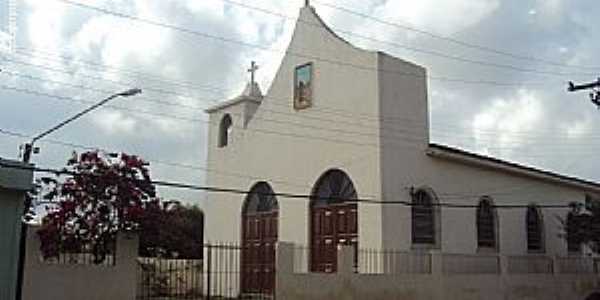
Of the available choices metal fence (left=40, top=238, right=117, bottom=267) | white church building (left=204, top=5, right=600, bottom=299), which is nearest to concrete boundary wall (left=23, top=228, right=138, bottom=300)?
metal fence (left=40, top=238, right=117, bottom=267)

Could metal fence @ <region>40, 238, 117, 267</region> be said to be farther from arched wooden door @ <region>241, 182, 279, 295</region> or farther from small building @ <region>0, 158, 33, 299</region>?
arched wooden door @ <region>241, 182, 279, 295</region>

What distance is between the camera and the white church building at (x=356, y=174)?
72.9ft

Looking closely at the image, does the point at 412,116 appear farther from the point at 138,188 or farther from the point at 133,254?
the point at 133,254

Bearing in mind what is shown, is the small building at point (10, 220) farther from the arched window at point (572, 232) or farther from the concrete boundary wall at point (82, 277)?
the arched window at point (572, 232)

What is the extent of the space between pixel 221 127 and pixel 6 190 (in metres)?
14.6

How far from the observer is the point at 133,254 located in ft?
51.6

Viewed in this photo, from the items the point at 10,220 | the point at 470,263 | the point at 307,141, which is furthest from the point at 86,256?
the point at 470,263

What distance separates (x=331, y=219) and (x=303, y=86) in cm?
455

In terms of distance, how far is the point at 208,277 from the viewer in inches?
752

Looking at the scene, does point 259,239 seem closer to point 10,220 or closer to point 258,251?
point 258,251

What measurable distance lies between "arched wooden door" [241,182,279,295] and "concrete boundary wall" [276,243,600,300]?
4948 millimetres

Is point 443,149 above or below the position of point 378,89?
below

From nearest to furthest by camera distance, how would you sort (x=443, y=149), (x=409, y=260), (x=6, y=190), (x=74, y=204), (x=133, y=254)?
(x=6, y=190)
(x=133, y=254)
(x=74, y=204)
(x=409, y=260)
(x=443, y=149)

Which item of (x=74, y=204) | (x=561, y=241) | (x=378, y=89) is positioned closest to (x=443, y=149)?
(x=378, y=89)
